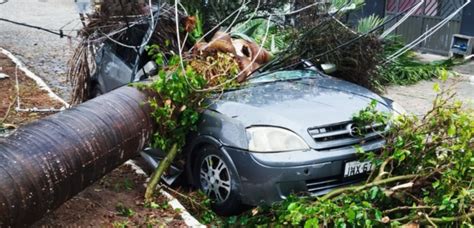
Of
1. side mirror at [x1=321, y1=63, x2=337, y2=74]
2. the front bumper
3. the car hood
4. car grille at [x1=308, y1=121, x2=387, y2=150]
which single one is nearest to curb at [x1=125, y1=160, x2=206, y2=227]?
the front bumper

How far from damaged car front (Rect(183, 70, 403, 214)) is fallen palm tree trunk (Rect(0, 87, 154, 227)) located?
63cm

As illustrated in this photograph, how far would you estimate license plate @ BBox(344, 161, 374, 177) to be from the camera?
15.7 feet

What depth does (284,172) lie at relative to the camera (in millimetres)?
4574

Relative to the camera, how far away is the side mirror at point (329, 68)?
6.61 m

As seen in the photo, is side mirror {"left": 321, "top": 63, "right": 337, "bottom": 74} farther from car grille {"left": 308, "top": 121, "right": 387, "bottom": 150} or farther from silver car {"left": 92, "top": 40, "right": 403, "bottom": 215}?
car grille {"left": 308, "top": 121, "right": 387, "bottom": 150}

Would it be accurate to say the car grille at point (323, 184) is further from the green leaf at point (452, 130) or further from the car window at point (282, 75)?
the car window at point (282, 75)

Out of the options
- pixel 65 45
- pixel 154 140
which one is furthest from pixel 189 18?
pixel 65 45

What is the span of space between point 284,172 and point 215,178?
72 cm

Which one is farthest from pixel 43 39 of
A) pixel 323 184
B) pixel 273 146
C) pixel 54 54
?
pixel 323 184

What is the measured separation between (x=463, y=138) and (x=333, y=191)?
3.57 feet

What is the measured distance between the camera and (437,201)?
4234mm

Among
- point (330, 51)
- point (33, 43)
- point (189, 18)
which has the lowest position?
point (33, 43)

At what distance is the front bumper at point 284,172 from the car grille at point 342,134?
79 mm

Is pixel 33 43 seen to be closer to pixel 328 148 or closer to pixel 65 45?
pixel 65 45
